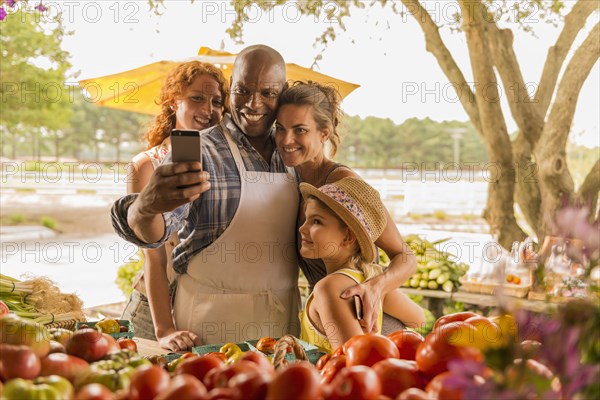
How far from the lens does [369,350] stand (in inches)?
35.4

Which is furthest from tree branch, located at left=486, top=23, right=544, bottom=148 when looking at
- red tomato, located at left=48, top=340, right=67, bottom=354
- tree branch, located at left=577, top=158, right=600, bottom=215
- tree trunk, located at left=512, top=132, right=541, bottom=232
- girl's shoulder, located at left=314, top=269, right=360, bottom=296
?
red tomato, located at left=48, top=340, right=67, bottom=354

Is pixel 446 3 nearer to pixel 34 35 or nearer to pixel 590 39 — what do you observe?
pixel 590 39

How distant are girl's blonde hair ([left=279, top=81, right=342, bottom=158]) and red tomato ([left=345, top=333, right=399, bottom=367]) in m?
0.97

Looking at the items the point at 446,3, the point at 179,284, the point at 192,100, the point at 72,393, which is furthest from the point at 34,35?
the point at 72,393

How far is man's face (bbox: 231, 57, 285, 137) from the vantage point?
1.73m

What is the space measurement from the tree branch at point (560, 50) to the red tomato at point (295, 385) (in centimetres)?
441

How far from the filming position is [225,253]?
180 centimetres

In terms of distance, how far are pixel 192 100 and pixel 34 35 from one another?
575cm

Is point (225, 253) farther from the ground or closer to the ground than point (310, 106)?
closer to the ground

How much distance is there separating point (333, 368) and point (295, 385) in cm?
29

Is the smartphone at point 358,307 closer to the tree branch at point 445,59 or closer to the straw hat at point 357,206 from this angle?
the straw hat at point 357,206

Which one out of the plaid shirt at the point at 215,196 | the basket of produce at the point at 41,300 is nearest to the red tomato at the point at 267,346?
the plaid shirt at the point at 215,196

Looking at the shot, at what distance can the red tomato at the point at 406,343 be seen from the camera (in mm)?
975

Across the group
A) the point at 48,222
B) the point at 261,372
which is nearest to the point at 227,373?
the point at 261,372
